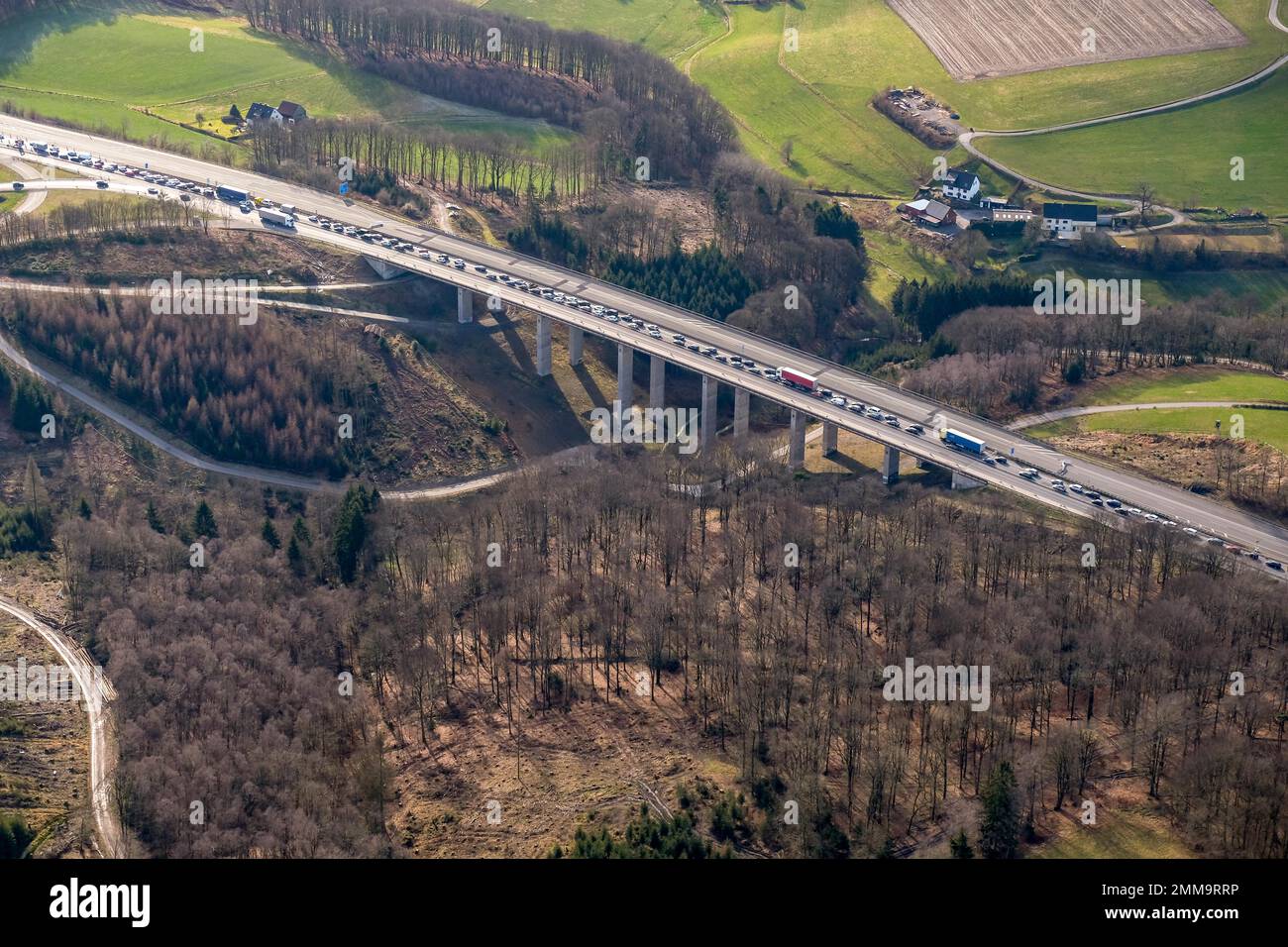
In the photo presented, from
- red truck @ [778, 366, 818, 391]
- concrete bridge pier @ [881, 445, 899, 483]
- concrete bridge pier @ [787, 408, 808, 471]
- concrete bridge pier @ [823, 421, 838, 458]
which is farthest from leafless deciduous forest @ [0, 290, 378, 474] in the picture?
concrete bridge pier @ [881, 445, 899, 483]

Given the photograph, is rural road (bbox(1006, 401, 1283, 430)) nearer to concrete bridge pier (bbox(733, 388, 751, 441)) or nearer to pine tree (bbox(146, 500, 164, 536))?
concrete bridge pier (bbox(733, 388, 751, 441))

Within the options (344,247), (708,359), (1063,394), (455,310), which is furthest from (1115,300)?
(344,247)

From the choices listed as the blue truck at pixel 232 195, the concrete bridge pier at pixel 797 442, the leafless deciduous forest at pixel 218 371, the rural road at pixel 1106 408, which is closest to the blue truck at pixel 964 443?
the rural road at pixel 1106 408

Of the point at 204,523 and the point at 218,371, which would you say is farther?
the point at 218,371

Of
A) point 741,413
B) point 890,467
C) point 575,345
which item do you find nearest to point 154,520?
point 575,345

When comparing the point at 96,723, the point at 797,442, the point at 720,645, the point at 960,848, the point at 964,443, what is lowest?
the point at 960,848

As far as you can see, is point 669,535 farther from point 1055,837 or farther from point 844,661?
point 1055,837

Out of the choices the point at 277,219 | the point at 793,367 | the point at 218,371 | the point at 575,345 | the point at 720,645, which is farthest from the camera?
the point at 277,219

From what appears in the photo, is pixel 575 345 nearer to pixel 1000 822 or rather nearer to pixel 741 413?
pixel 741 413
